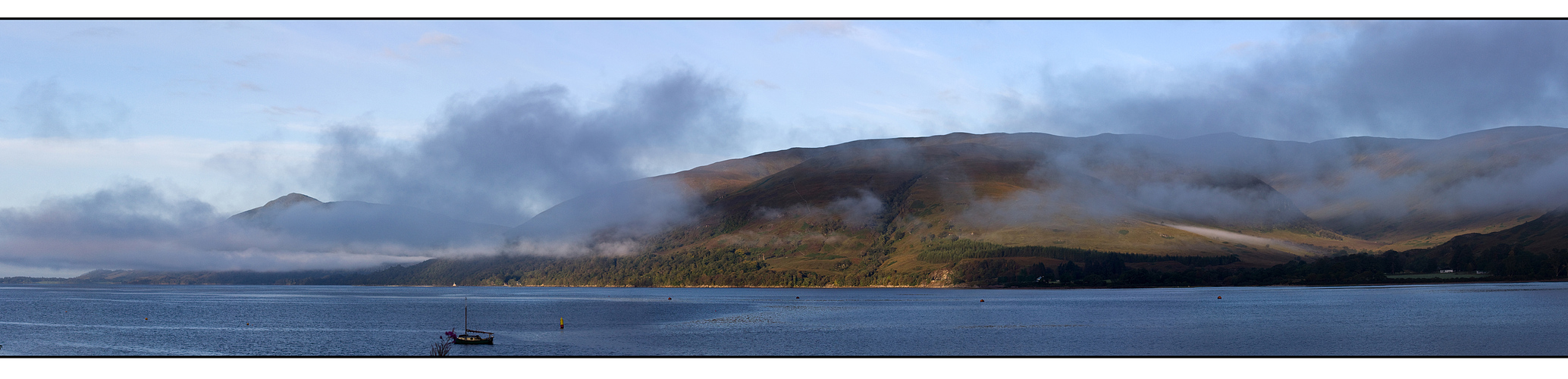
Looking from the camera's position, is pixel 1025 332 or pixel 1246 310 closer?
pixel 1025 332

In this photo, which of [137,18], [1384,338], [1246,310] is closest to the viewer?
[137,18]

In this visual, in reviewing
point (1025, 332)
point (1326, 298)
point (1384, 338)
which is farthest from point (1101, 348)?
point (1326, 298)

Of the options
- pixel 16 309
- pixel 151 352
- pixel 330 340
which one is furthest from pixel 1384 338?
pixel 16 309

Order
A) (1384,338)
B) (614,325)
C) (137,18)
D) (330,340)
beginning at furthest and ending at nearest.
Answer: (614,325) < (330,340) < (1384,338) < (137,18)

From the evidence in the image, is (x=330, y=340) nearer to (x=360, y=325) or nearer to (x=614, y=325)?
(x=360, y=325)

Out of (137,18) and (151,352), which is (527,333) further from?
(137,18)

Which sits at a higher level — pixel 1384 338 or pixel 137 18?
pixel 137 18
